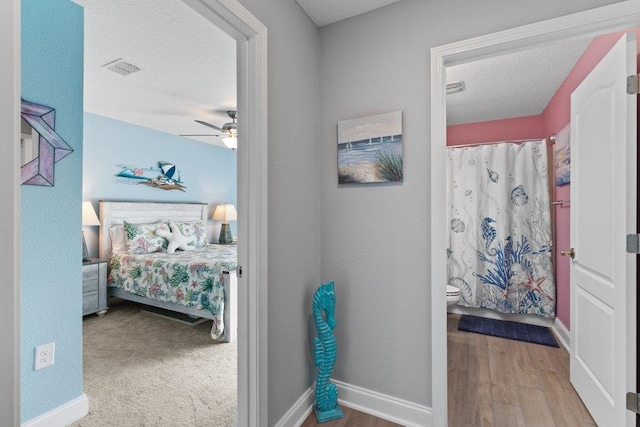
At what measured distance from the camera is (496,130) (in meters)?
3.86

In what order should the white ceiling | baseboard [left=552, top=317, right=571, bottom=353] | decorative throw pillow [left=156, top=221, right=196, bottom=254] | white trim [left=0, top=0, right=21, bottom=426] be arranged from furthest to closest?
decorative throw pillow [left=156, top=221, right=196, bottom=254] < baseboard [left=552, top=317, right=571, bottom=353] < the white ceiling < white trim [left=0, top=0, right=21, bottom=426]

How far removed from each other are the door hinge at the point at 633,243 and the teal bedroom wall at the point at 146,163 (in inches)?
192

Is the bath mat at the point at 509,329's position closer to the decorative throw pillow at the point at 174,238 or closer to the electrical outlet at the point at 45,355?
the electrical outlet at the point at 45,355

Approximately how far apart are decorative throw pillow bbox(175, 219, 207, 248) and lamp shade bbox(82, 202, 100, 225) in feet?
3.33

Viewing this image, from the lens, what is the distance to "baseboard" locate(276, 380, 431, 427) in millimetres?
1746

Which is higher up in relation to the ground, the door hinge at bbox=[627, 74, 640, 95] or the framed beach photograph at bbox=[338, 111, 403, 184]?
the door hinge at bbox=[627, 74, 640, 95]

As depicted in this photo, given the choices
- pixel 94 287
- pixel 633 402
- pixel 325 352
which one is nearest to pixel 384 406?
pixel 325 352

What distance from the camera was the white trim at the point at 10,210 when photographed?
0.72 meters

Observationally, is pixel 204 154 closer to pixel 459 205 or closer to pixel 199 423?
pixel 459 205

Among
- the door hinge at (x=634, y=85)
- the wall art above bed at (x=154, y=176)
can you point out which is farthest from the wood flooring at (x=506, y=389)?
the wall art above bed at (x=154, y=176)

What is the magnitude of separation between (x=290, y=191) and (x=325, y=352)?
3.04ft

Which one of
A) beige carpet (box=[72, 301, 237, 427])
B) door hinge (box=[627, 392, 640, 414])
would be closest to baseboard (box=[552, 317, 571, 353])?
door hinge (box=[627, 392, 640, 414])

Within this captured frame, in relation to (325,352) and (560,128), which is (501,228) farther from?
(325,352)

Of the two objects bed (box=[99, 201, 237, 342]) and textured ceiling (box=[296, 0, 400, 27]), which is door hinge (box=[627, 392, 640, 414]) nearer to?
textured ceiling (box=[296, 0, 400, 27])
